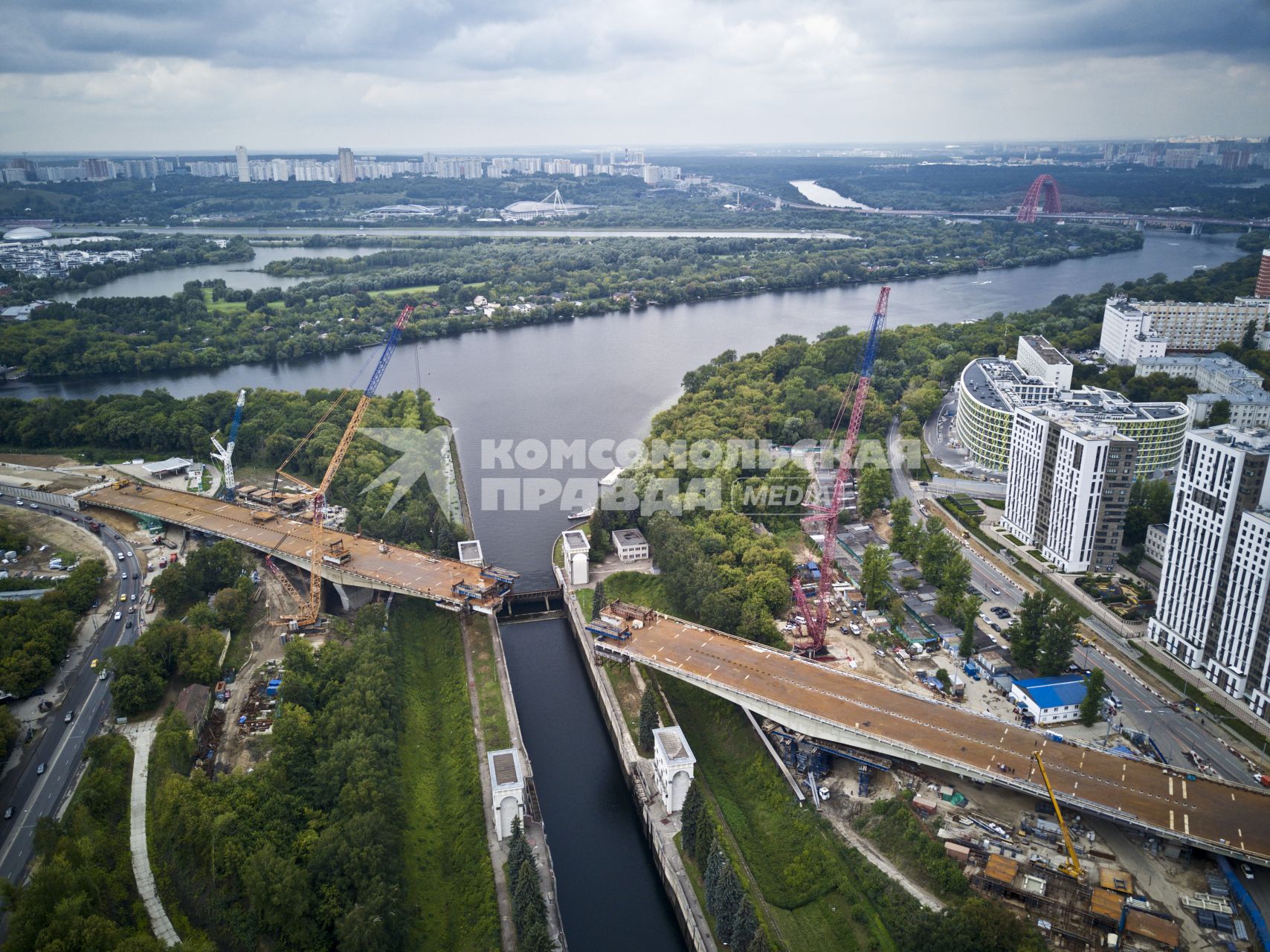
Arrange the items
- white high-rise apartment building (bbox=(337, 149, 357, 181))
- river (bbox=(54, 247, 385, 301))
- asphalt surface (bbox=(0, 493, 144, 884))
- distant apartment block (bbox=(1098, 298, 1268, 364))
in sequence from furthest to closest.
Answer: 1. white high-rise apartment building (bbox=(337, 149, 357, 181))
2. river (bbox=(54, 247, 385, 301))
3. distant apartment block (bbox=(1098, 298, 1268, 364))
4. asphalt surface (bbox=(0, 493, 144, 884))

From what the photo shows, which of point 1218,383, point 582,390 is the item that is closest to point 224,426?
point 582,390

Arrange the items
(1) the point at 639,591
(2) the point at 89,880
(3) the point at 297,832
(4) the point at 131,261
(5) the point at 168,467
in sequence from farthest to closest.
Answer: (4) the point at 131,261, (5) the point at 168,467, (1) the point at 639,591, (3) the point at 297,832, (2) the point at 89,880

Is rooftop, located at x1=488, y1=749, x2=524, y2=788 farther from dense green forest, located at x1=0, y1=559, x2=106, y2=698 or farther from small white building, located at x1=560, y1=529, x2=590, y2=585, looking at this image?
dense green forest, located at x1=0, y1=559, x2=106, y2=698

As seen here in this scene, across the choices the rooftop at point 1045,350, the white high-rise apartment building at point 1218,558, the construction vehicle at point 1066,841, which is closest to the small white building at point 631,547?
the construction vehicle at point 1066,841

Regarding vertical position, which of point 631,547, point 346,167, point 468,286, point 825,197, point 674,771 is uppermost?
point 346,167

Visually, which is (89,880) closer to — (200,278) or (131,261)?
(200,278)

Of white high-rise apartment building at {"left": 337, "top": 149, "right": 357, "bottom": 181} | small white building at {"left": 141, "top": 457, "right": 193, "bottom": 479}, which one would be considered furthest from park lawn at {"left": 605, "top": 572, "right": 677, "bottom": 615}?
white high-rise apartment building at {"left": 337, "top": 149, "right": 357, "bottom": 181}
